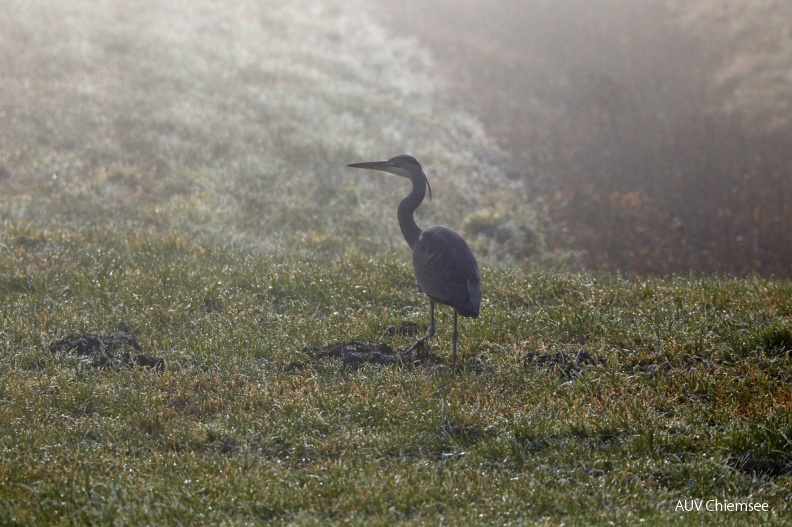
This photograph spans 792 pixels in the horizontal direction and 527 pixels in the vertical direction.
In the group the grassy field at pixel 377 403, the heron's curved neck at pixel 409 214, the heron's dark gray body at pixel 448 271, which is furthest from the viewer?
the heron's curved neck at pixel 409 214

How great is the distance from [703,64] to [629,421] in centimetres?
2419

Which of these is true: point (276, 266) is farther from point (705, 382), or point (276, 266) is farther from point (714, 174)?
point (714, 174)

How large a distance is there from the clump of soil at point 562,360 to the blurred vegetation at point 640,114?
8.16m

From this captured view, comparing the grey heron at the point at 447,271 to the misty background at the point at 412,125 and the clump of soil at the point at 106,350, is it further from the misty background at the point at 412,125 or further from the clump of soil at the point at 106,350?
the misty background at the point at 412,125

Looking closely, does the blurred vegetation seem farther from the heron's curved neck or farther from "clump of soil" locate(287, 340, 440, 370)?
"clump of soil" locate(287, 340, 440, 370)

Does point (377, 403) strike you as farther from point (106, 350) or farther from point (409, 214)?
point (106, 350)

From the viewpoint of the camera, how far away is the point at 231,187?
17.1 m

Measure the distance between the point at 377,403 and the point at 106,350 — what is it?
325cm

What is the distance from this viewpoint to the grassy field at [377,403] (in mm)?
6176

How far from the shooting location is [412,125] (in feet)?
76.4

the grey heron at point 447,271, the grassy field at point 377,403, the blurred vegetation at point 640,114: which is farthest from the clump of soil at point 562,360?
the blurred vegetation at point 640,114

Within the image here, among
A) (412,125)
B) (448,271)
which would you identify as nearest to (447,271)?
(448,271)

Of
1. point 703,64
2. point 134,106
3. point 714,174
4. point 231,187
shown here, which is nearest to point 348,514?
point 231,187

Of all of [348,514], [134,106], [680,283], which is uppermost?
[134,106]
